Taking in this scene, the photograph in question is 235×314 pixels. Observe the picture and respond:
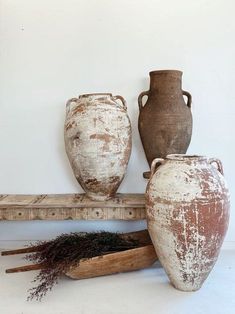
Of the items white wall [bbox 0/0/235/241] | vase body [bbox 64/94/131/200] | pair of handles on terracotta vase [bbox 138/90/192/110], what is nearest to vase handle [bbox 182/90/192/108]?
pair of handles on terracotta vase [bbox 138/90/192/110]

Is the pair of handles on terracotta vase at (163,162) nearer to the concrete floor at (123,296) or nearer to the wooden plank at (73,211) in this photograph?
the wooden plank at (73,211)

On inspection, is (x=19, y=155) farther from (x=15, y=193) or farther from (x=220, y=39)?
(x=220, y=39)

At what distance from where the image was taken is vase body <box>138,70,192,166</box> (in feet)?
4.60

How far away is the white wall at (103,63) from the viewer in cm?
156

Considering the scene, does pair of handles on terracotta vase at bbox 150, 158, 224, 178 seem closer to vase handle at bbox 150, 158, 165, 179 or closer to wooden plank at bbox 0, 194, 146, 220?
vase handle at bbox 150, 158, 165, 179

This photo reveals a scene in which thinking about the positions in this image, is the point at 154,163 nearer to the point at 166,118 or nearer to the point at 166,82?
the point at 166,118

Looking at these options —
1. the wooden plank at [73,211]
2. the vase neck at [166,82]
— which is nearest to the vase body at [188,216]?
the wooden plank at [73,211]

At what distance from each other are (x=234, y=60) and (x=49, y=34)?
83 centimetres

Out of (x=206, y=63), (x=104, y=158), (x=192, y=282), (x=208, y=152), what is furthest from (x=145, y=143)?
(x=192, y=282)

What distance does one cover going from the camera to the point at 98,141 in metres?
1.36

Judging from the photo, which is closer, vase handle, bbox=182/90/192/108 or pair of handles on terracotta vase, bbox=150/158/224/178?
pair of handles on terracotta vase, bbox=150/158/224/178

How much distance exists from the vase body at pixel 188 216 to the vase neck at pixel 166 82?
13.9 inches

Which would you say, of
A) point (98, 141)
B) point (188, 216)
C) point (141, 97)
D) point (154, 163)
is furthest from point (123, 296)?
point (141, 97)

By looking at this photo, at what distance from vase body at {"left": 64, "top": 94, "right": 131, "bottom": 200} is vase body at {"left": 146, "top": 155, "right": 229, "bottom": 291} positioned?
0.25 metres
